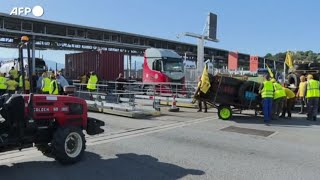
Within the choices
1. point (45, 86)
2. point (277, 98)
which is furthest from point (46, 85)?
point (277, 98)

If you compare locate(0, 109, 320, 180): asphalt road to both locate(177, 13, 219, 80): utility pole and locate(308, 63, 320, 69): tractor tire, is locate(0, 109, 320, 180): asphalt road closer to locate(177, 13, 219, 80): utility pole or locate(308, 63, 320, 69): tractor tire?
locate(308, 63, 320, 69): tractor tire

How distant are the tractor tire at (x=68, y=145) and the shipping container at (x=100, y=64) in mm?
21900

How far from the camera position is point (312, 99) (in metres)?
16.2

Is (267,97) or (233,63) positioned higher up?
(233,63)

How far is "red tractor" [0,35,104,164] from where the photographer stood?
7.14 metres

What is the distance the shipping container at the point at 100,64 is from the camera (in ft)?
99.3

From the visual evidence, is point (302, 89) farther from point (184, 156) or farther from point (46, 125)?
point (46, 125)

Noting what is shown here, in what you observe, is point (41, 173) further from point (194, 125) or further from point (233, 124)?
point (233, 124)

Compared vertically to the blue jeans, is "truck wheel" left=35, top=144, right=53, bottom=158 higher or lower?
lower

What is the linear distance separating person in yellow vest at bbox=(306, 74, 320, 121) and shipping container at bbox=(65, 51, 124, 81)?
55.6ft

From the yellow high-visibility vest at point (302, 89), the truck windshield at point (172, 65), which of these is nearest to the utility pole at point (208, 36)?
the truck windshield at point (172, 65)

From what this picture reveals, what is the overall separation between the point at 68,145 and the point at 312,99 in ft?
37.0

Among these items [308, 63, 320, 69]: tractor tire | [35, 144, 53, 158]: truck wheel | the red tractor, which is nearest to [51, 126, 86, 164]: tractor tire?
the red tractor

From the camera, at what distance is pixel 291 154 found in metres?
9.24
